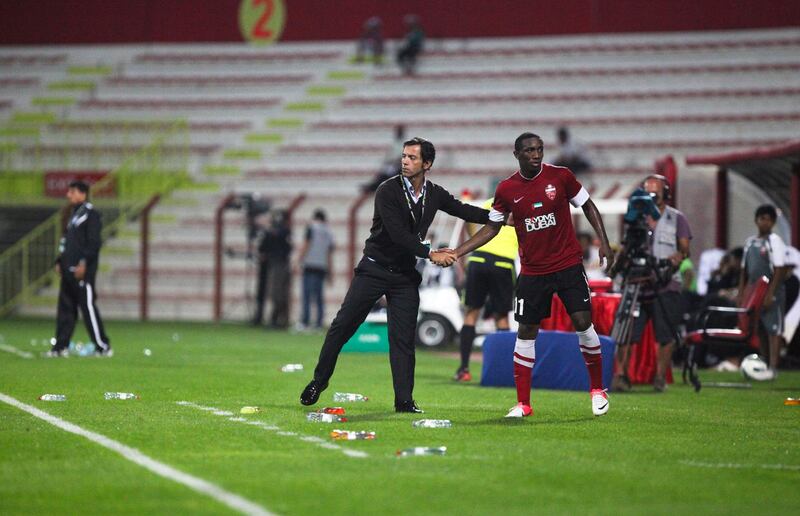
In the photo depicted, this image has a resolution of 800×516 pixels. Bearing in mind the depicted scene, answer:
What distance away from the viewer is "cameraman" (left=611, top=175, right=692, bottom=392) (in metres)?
14.0

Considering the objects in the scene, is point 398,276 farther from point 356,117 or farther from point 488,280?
point 356,117

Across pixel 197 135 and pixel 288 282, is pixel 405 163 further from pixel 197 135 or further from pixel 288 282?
pixel 197 135

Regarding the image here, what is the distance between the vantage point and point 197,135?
3456 cm

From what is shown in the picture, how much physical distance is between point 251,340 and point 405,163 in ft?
40.8

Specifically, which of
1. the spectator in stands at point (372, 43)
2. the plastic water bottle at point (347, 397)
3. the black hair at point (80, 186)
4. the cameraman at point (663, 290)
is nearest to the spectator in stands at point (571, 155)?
the spectator in stands at point (372, 43)

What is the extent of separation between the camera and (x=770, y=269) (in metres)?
15.2

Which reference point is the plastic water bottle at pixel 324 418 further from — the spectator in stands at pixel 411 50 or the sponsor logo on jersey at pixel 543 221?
the spectator in stands at pixel 411 50

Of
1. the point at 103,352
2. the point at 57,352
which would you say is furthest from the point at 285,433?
the point at 103,352

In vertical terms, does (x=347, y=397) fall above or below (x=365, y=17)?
below

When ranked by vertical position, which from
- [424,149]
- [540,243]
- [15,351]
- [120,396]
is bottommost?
[15,351]

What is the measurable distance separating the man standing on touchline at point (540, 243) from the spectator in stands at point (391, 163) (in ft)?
60.5

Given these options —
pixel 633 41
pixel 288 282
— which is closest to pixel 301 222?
pixel 288 282

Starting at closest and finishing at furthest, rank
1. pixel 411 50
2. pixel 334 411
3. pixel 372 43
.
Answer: pixel 334 411 → pixel 411 50 → pixel 372 43

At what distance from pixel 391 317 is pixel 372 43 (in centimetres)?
2596
